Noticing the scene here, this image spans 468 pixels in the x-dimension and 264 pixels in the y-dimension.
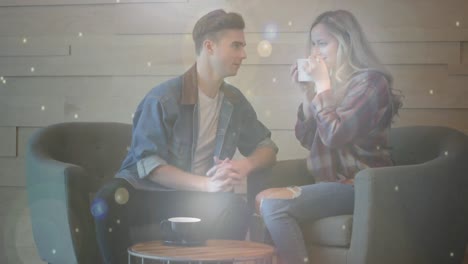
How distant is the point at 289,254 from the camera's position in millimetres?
2510

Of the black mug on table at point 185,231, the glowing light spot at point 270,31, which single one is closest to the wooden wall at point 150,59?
the glowing light spot at point 270,31

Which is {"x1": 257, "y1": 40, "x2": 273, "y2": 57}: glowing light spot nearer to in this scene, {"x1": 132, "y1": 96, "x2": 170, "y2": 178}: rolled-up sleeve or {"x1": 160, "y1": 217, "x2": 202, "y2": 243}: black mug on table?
{"x1": 132, "y1": 96, "x2": 170, "y2": 178}: rolled-up sleeve

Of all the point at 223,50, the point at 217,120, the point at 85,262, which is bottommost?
the point at 85,262

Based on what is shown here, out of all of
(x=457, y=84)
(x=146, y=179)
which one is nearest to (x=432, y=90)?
(x=457, y=84)

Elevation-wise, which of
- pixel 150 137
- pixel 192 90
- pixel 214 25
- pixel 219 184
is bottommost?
pixel 219 184

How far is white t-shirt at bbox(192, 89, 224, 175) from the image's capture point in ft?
9.16

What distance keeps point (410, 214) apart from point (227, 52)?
79cm

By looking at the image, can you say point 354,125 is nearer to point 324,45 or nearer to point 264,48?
point 324,45

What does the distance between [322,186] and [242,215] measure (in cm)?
26

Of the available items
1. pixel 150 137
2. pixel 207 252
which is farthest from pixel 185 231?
pixel 150 137

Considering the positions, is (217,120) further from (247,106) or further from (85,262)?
(85,262)

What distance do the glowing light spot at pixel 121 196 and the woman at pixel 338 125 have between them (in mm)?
410

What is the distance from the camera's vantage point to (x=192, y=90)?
2.79 m

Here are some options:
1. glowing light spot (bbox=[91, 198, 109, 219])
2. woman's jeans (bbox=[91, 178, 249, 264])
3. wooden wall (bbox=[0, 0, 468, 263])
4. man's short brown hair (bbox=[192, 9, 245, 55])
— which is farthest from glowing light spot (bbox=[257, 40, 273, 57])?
glowing light spot (bbox=[91, 198, 109, 219])
